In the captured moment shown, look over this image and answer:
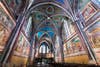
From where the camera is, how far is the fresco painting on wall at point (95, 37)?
310 inches

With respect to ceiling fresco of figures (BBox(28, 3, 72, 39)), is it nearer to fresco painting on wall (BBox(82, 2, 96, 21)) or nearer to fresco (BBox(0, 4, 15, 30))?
fresco painting on wall (BBox(82, 2, 96, 21))

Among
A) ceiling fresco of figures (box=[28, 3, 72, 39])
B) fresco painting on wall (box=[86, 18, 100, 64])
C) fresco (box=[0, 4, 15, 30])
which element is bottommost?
fresco painting on wall (box=[86, 18, 100, 64])

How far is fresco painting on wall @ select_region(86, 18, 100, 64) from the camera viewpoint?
7875mm

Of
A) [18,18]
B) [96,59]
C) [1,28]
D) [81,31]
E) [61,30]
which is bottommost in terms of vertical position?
[96,59]

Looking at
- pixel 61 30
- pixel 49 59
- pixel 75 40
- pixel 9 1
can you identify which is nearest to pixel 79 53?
pixel 75 40

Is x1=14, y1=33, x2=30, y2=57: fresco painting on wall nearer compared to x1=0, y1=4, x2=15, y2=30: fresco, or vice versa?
x1=0, y1=4, x2=15, y2=30: fresco

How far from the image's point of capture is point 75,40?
11945mm

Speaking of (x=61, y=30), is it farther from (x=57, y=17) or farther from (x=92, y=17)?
(x=92, y=17)

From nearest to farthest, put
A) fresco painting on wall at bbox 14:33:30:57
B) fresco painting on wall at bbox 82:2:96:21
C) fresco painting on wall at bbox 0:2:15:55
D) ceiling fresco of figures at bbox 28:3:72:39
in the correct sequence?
fresco painting on wall at bbox 0:2:15:55
fresco painting on wall at bbox 82:2:96:21
fresco painting on wall at bbox 14:33:30:57
ceiling fresco of figures at bbox 28:3:72:39

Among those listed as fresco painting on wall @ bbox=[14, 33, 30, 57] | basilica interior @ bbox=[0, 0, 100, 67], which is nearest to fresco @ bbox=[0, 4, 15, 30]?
basilica interior @ bbox=[0, 0, 100, 67]

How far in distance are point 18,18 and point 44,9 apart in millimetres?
5750

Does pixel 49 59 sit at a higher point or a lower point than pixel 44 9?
lower

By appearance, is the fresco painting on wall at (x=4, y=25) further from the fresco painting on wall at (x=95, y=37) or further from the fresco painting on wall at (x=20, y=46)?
the fresco painting on wall at (x=95, y=37)

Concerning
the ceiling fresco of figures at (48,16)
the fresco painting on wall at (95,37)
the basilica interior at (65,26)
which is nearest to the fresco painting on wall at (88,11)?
the basilica interior at (65,26)
